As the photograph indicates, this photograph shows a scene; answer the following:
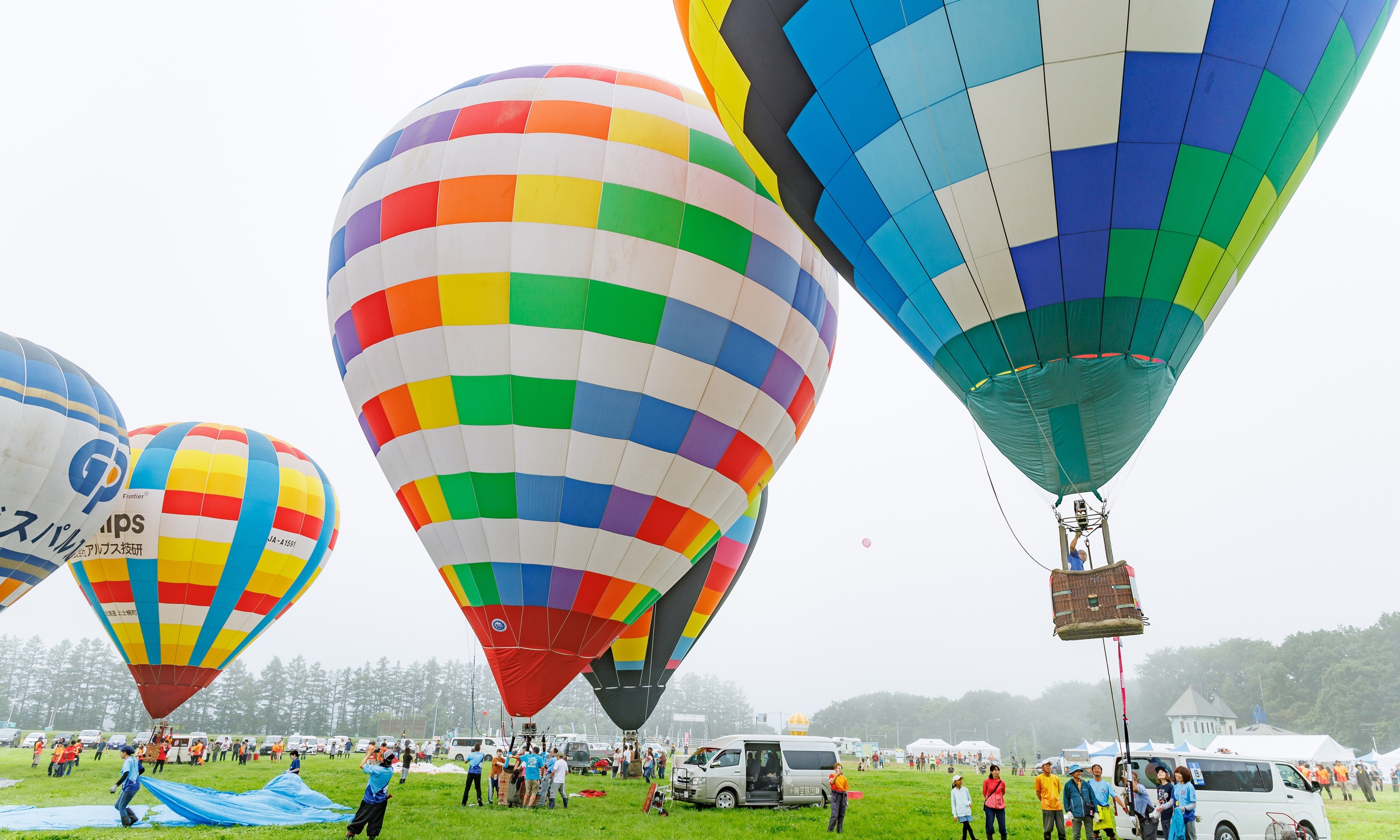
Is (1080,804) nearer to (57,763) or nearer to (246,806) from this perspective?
(246,806)

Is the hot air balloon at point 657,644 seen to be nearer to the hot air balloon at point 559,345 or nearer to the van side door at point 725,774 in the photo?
the van side door at point 725,774

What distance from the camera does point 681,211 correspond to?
965 centimetres

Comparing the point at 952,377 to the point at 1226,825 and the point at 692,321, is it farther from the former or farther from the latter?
the point at 1226,825

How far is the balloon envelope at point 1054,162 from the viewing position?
5457mm

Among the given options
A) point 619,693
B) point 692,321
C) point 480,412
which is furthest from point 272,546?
point 692,321

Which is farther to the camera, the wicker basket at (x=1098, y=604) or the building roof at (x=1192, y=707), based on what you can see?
the building roof at (x=1192, y=707)

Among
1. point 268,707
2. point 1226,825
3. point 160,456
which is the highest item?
point 160,456

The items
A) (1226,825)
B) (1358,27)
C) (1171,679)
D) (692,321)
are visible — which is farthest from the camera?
(1171,679)

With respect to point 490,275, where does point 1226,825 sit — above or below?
below

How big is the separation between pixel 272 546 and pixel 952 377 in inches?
603

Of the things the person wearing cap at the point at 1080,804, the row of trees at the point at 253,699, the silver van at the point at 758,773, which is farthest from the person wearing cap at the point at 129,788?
the row of trees at the point at 253,699

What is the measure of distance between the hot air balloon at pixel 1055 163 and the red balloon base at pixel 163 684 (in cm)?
1598

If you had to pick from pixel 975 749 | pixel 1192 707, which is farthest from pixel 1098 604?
pixel 1192 707

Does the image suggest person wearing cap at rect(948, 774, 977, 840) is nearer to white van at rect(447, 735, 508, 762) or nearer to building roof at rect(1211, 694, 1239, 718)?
white van at rect(447, 735, 508, 762)
